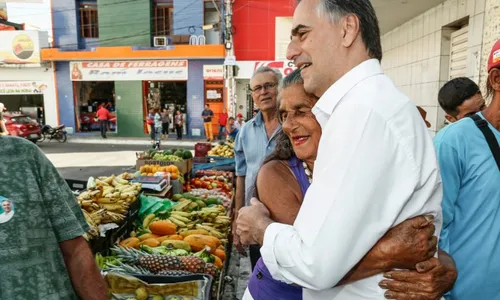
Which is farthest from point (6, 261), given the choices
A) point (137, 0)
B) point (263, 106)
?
point (137, 0)

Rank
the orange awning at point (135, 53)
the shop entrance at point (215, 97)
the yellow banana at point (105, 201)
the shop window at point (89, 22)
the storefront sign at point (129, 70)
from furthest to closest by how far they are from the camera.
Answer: the shop window at point (89, 22) → the shop entrance at point (215, 97) → the storefront sign at point (129, 70) → the orange awning at point (135, 53) → the yellow banana at point (105, 201)

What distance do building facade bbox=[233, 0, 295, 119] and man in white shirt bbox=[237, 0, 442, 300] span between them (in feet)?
61.7

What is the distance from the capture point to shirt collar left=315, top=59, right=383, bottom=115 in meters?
1.07

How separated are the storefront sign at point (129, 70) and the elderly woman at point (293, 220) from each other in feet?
61.6

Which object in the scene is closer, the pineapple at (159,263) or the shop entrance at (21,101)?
the pineapple at (159,263)

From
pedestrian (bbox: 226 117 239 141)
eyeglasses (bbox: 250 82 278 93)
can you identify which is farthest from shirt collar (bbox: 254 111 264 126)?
pedestrian (bbox: 226 117 239 141)


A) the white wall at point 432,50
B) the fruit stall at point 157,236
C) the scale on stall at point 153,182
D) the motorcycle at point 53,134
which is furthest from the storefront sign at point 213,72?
the scale on stall at point 153,182

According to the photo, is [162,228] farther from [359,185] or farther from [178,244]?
[359,185]

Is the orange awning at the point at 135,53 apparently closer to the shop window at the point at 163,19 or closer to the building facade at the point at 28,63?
the building facade at the point at 28,63

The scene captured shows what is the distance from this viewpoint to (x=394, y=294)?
3.48ft

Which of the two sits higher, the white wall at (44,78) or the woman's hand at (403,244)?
the white wall at (44,78)

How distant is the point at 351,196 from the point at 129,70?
20.7m

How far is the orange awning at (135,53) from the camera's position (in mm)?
18922

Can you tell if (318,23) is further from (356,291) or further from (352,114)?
(356,291)
